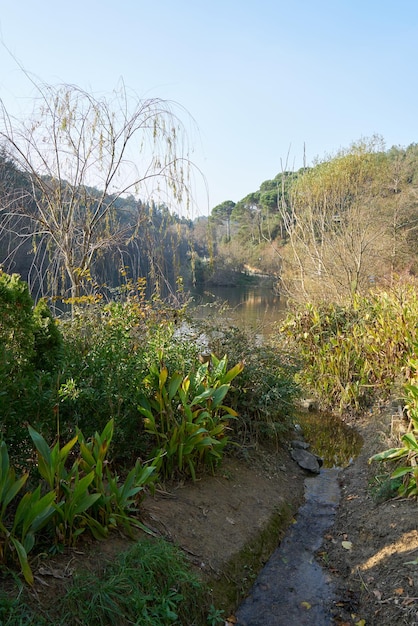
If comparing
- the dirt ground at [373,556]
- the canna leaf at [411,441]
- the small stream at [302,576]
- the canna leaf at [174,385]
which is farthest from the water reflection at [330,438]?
the canna leaf at [174,385]

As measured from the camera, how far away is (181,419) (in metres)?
3.63

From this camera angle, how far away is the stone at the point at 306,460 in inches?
190

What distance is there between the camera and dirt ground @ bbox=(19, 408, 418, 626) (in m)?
2.64

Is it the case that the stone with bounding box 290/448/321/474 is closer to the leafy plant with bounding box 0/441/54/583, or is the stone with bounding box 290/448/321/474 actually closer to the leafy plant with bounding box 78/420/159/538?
the leafy plant with bounding box 78/420/159/538

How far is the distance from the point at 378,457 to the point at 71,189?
3928mm

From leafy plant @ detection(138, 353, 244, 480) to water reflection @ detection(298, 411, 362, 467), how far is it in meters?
1.96

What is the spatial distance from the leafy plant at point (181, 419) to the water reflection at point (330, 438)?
196 cm

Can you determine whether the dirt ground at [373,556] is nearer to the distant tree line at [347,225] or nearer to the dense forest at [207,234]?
the dense forest at [207,234]

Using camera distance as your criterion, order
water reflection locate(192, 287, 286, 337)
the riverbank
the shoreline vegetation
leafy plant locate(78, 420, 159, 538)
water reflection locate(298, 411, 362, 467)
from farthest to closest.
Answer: water reflection locate(192, 287, 286, 337), water reflection locate(298, 411, 362, 467), the riverbank, leafy plant locate(78, 420, 159, 538), the shoreline vegetation

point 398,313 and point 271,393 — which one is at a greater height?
point 398,313

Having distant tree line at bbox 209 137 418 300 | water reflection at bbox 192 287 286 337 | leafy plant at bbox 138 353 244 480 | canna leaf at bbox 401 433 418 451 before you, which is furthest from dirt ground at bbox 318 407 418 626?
distant tree line at bbox 209 137 418 300

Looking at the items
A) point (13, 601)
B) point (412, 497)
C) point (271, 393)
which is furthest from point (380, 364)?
point (13, 601)

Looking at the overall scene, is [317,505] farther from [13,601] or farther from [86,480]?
[13,601]

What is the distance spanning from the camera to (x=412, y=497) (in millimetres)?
3533
